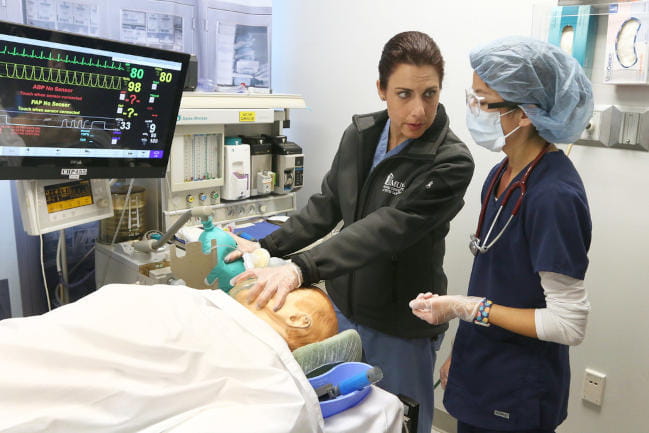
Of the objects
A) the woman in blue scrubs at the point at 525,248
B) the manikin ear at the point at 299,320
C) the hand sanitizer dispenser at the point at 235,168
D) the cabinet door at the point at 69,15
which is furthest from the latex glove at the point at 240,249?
the cabinet door at the point at 69,15

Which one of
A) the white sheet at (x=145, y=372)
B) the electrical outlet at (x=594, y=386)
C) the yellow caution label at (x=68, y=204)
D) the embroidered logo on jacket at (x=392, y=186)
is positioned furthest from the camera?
the electrical outlet at (x=594, y=386)

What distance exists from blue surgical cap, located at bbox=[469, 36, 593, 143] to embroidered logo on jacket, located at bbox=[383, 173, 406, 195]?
0.35 meters

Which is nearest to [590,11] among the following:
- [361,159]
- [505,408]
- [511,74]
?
[511,74]

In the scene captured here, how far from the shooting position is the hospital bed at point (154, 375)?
0.80 meters

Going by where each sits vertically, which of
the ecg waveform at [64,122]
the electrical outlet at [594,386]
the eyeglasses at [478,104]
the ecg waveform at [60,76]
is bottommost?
the electrical outlet at [594,386]

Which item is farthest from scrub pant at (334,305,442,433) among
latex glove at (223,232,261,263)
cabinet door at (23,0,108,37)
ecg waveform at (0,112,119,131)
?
cabinet door at (23,0,108,37)

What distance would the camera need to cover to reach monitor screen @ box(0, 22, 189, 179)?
4.68ft

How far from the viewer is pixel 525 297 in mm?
1227

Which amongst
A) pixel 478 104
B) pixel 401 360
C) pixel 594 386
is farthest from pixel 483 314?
pixel 594 386

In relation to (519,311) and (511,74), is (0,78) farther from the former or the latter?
(519,311)

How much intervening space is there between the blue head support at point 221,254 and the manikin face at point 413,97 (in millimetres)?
567

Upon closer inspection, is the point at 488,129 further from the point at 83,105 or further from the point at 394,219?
the point at 83,105

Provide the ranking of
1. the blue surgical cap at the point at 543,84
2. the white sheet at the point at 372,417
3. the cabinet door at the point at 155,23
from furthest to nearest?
the cabinet door at the point at 155,23, the blue surgical cap at the point at 543,84, the white sheet at the point at 372,417

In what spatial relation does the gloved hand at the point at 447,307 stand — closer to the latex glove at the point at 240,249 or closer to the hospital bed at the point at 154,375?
the hospital bed at the point at 154,375
